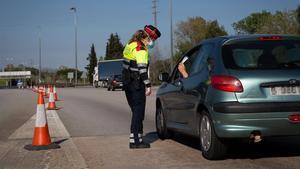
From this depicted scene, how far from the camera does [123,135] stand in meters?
10.8

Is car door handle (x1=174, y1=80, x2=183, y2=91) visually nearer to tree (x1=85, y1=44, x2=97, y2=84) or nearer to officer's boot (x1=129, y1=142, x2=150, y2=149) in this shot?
officer's boot (x1=129, y1=142, x2=150, y2=149)

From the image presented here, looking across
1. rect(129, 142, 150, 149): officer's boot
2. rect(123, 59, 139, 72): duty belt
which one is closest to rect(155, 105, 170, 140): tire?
rect(129, 142, 150, 149): officer's boot

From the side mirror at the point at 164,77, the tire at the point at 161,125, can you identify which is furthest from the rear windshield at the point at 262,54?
the tire at the point at 161,125

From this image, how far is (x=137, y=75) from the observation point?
8.73m

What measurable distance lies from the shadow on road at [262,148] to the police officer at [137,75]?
3.14ft

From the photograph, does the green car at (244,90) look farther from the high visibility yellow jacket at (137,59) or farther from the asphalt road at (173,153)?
the high visibility yellow jacket at (137,59)

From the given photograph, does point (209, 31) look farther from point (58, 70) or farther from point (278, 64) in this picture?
point (58, 70)

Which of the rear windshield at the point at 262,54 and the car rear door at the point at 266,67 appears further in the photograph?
the rear windshield at the point at 262,54

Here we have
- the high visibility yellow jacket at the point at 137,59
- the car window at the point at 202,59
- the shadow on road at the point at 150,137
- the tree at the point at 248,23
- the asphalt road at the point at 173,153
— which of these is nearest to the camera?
the asphalt road at the point at 173,153

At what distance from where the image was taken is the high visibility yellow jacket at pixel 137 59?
8.68 metres

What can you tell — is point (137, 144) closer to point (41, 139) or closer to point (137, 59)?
point (137, 59)

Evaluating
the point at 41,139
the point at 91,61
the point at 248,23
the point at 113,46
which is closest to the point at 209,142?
the point at 41,139

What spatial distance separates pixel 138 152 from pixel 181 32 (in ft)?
247

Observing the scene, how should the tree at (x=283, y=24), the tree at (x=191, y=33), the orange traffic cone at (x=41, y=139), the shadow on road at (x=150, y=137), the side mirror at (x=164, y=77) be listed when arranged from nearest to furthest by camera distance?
the orange traffic cone at (x=41, y=139), the side mirror at (x=164, y=77), the shadow on road at (x=150, y=137), the tree at (x=283, y=24), the tree at (x=191, y=33)
